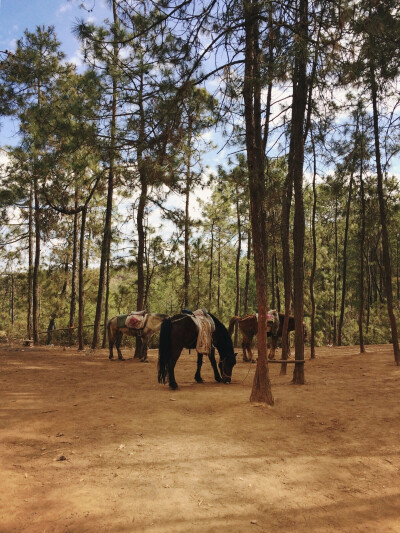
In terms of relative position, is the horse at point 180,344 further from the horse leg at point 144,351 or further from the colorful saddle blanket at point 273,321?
the horse leg at point 144,351

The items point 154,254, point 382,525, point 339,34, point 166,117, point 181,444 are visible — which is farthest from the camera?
point 154,254

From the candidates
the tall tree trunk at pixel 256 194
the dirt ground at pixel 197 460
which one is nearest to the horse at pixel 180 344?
the dirt ground at pixel 197 460

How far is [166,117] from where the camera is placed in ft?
17.9

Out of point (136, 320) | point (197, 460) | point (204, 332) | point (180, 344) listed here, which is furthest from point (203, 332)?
point (136, 320)

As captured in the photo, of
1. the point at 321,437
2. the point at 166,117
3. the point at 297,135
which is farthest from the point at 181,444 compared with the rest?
the point at 297,135

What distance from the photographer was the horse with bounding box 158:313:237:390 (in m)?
6.98

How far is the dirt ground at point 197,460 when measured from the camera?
8.57 feet

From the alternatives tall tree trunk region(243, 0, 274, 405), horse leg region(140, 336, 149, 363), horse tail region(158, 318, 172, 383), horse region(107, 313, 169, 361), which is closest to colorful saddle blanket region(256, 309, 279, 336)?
horse region(107, 313, 169, 361)

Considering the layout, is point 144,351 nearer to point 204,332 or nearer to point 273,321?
point 273,321

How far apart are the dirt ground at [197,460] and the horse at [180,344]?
466mm

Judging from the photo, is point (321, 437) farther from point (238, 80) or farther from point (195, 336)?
point (238, 80)

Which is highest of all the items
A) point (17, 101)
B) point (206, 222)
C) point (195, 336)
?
A: point (206, 222)

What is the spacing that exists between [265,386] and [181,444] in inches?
77.9

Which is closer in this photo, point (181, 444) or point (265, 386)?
point (181, 444)
